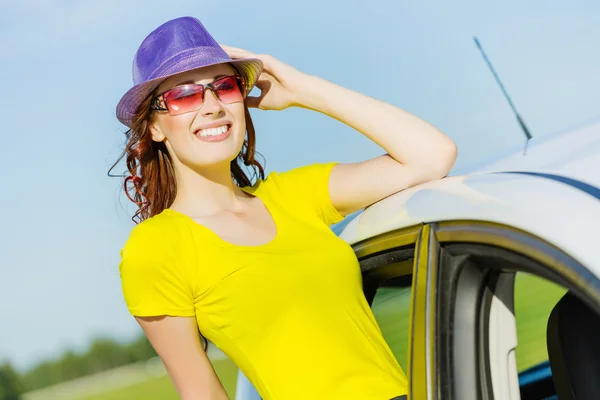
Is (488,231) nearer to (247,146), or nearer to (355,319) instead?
(355,319)

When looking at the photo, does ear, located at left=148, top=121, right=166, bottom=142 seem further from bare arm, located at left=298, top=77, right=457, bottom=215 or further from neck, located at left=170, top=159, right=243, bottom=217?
bare arm, located at left=298, top=77, right=457, bottom=215

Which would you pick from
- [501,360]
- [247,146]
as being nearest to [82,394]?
[247,146]

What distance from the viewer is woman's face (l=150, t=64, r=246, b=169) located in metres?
2.58

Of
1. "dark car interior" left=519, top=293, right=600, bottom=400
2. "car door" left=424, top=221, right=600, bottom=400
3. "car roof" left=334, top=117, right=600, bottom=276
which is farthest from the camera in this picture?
"dark car interior" left=519, top=293, right=600, bottom=400

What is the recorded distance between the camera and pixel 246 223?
263 cm

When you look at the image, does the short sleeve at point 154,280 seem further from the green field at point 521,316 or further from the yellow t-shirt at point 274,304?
the green field at point 521,316

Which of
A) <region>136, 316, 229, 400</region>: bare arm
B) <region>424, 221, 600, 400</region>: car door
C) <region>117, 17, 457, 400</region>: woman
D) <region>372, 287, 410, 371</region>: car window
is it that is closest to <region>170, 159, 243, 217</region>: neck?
<region>117, 17, 457, 400</region>: woman

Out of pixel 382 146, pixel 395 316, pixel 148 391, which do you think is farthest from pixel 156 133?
pixel 148 391

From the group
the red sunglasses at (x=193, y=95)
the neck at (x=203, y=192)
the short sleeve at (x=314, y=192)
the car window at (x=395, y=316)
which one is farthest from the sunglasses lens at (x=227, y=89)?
the car window at (x=395, y=316)

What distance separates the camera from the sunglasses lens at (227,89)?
2.63 meters

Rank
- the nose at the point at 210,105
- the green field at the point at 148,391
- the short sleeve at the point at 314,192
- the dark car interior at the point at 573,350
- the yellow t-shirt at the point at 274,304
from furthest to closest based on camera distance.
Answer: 1. the green field at the point at 148,391
2. the short sleeve at the point at 314,192
3. the nose at the point at 210,105
4. the yellow t-shirt at the point at 274,304
5. the dark car interior at the point at 573,350

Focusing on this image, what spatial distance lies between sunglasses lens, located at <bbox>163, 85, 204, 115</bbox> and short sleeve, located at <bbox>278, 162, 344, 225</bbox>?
1.31 ft

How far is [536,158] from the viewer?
5.86ft

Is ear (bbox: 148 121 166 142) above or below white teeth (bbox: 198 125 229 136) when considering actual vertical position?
above
